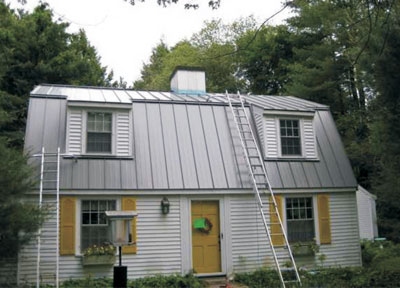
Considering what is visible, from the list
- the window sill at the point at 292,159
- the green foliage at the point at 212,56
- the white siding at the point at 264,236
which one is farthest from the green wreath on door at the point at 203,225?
the green foliage at the point at 212,56

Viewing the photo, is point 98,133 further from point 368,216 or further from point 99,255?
point 368,216

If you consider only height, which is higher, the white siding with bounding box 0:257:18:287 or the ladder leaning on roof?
the ladder leaning on roof

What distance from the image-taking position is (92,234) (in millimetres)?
10578

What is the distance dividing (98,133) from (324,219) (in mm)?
6607

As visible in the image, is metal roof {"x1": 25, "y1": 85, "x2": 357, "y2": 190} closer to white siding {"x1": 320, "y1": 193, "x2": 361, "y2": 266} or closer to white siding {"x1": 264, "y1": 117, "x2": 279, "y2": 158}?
white siding {"x1": 264, "y1": 117, "x2": 279, "y2": 158}

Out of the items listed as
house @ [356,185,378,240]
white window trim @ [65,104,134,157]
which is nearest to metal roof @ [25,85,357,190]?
white window trim @ [65,104,134,157]

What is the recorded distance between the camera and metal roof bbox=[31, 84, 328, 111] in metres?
12.1

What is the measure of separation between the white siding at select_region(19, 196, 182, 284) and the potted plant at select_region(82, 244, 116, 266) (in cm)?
24

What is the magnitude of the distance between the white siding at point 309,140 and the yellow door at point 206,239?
133 inches

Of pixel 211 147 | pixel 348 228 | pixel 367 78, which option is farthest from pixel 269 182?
pixel 367 78

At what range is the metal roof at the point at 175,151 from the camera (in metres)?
11.0

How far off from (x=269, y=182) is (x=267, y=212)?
0.80 metres

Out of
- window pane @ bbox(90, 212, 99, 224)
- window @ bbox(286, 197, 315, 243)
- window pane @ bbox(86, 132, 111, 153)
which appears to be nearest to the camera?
window pane @ bbox(90, 212, 99, 224)

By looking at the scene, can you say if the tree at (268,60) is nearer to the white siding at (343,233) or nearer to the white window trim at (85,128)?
the white siding at (343,233)
